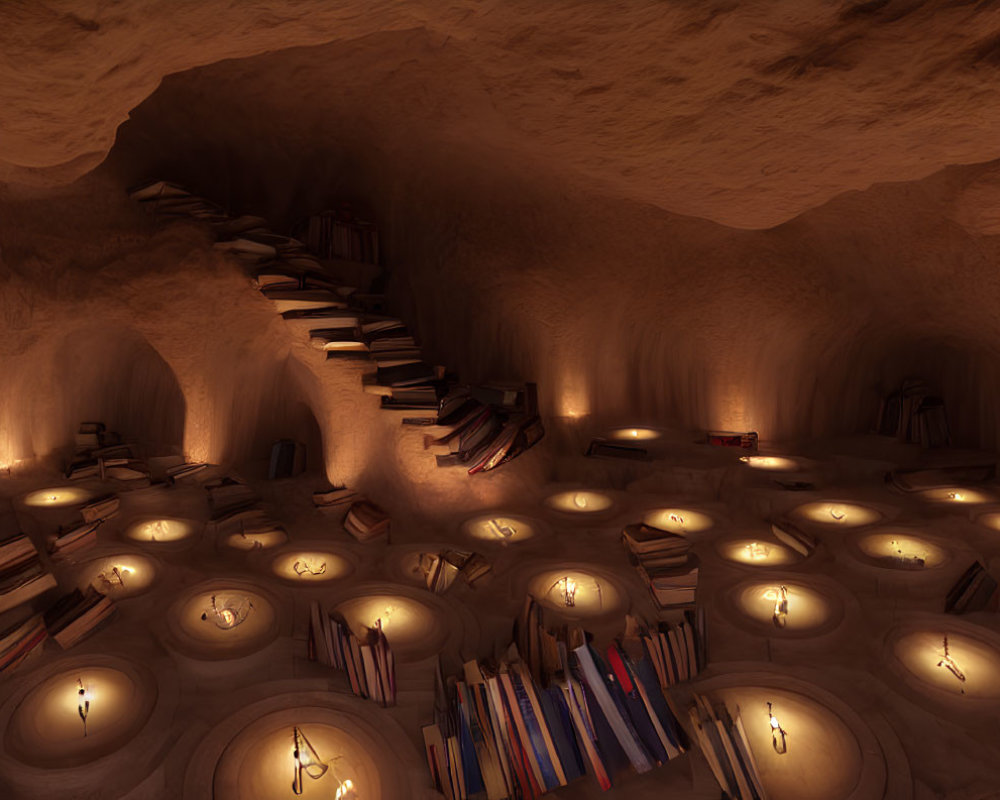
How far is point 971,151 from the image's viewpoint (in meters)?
3.10

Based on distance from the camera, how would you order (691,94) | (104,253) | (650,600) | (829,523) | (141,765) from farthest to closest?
(104,253), (829,523), (650,600), (691,94), (141,765)

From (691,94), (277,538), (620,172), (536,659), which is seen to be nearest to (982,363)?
(620,172)

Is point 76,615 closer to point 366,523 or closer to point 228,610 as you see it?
point 228,610

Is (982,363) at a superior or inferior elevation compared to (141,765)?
superior

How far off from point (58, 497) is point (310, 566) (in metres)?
2.44

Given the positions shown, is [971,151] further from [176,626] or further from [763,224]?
[176,626]

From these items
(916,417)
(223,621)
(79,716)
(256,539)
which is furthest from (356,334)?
(916,417)

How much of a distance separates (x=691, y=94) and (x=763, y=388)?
567 centimetres

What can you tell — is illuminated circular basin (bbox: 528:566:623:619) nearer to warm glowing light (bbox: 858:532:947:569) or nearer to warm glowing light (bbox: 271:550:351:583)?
warm glowing light (bbox: 271:550:351:583)

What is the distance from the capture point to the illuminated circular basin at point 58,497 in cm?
473

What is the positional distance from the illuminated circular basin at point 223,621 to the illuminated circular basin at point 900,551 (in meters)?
4.00

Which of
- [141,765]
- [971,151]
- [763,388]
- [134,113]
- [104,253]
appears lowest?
[141,765]

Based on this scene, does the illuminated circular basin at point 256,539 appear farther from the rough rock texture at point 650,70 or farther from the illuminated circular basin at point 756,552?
the illuminated circular basin at point 756,552

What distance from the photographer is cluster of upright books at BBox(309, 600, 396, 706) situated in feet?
9.17
